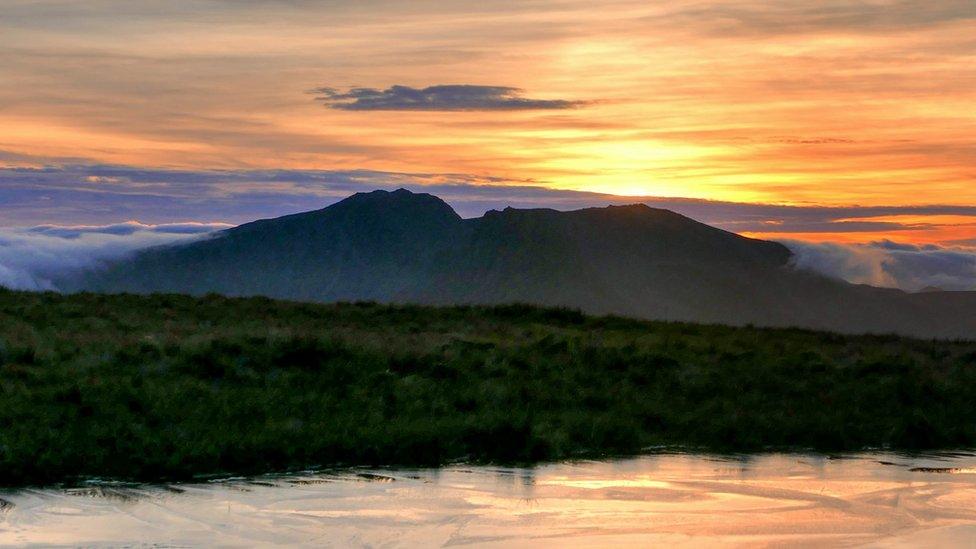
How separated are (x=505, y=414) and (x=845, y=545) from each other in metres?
7.46

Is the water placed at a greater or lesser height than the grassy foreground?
lesser

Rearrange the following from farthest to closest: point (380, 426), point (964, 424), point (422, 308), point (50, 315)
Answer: point (422, 308)
point (50, 315)
point (964, 424)
point (380, 426)

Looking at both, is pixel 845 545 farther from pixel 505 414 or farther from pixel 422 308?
pixel 422 308

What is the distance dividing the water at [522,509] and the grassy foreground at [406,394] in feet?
3.66

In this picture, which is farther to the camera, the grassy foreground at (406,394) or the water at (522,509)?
the grassy foreground at (406,394)

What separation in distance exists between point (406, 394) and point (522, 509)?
6725mm

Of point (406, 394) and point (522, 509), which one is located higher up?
point (406, 394)

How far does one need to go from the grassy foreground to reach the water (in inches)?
44.0

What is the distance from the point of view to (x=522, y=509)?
1297 cm

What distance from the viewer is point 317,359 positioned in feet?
69.9

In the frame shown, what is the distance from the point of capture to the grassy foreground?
15.6m

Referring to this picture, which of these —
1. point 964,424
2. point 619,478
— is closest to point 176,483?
point 619,478

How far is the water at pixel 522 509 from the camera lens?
38.0 ft

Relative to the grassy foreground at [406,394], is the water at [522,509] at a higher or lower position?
lower
